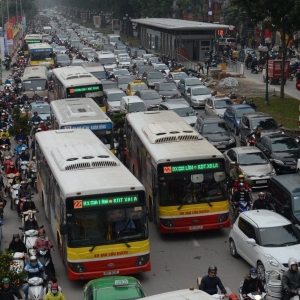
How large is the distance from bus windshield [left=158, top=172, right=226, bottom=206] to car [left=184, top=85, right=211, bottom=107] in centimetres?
2350

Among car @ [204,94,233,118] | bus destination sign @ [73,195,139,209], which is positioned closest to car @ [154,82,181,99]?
car @ [204,94,233,118]

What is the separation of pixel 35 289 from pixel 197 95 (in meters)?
29.2

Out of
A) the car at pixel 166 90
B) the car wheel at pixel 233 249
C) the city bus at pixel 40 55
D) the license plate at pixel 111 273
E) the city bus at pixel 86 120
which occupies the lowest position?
the city bus at pixel 40 55

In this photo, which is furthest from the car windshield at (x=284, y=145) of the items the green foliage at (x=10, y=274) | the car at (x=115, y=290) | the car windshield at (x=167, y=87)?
the car windshield at (x=167, y=87)

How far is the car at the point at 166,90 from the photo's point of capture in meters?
43.2

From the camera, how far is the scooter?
14766 mm

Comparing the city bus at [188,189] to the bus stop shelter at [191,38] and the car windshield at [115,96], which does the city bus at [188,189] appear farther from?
the bus stop shelter at [191,38]

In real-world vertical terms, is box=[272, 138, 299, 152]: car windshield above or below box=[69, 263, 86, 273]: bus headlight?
below

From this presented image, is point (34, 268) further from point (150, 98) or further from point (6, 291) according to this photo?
point (150, 98)

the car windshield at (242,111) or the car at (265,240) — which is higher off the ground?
the car at (265,240)

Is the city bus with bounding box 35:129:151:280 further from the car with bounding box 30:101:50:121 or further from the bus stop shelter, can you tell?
the bus stop shelter

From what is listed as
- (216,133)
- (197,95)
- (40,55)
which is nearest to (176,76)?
(197,95)

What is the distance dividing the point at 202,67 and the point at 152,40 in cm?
2683

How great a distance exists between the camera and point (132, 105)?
36594 millimetres
